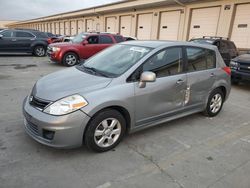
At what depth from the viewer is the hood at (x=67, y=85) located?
280 centimetres

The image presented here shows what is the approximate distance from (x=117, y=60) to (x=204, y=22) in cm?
1265

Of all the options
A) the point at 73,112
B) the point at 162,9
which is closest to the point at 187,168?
the point at 73,112

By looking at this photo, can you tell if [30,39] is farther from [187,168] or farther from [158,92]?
[187,168]

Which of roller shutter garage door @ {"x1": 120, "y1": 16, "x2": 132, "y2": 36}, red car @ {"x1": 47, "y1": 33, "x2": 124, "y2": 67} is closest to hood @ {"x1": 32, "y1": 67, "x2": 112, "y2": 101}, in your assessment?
red car @ {"x1": 47, "y1": 33, "x2": 124, "y2": 67}

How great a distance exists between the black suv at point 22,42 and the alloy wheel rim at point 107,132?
11720 millimetres

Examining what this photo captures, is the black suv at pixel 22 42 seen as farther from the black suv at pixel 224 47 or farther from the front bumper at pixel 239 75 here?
the front bumper at pixel 239 75

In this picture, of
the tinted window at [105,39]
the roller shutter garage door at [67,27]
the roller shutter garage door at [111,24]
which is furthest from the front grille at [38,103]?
the roller shutter garage door at [67,27]

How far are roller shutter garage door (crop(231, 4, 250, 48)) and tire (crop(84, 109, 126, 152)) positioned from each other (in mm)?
12078

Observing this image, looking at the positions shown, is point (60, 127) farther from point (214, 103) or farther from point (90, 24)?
point (90, 24)

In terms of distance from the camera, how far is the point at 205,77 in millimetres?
4070

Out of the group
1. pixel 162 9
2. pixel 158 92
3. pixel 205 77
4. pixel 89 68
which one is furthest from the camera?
pixel 162 9

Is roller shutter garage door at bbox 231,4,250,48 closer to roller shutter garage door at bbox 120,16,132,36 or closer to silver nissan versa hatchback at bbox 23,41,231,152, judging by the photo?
silver nissan versa hatchback at bbox 23,41,231,152

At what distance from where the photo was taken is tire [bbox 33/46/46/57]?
44.5ft

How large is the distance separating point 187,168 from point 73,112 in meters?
1.62
